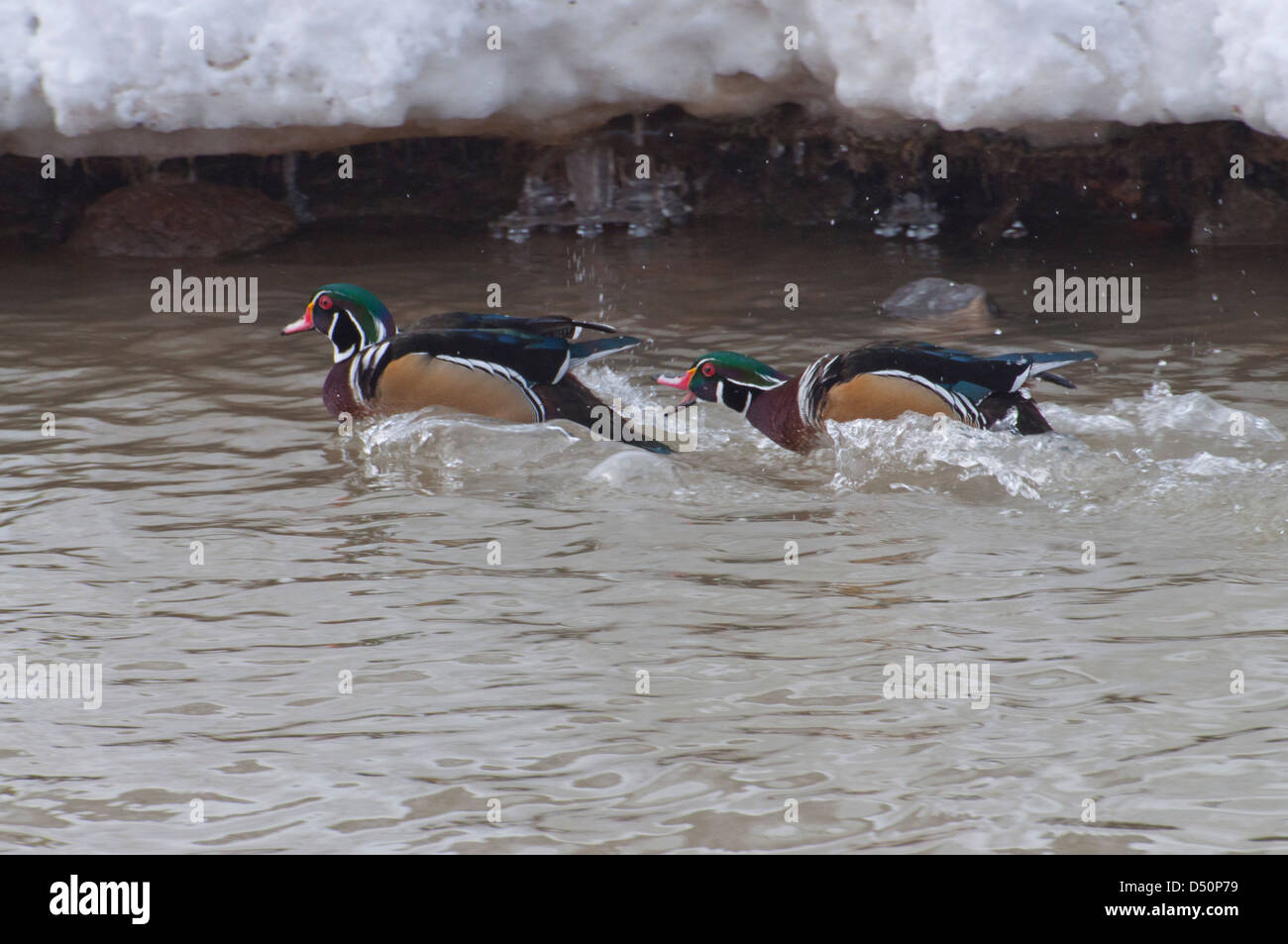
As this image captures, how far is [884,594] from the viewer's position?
186 inches

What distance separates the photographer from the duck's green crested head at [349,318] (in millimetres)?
6902

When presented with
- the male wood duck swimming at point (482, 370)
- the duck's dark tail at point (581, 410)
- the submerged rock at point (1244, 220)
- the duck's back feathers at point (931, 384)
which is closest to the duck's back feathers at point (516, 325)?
the male wood duck swimming at point (482, 370)

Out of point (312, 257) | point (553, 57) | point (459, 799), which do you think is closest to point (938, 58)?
point (553, 57)

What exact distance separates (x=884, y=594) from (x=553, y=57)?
5.75m

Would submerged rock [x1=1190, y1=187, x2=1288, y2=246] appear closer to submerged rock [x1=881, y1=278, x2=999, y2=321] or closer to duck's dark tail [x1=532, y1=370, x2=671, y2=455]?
submerged rock [x1=881, y1=278, x2=999, y2=321]

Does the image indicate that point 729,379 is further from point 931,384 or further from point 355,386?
point 355,386

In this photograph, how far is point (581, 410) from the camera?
6504mm

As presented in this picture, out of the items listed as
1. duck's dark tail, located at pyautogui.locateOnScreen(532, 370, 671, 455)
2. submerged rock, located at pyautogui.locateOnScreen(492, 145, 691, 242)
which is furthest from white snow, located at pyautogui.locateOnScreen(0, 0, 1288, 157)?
duck's dark tail, located at pyautogui.locateOnScreen(532, 370, 671, 455)

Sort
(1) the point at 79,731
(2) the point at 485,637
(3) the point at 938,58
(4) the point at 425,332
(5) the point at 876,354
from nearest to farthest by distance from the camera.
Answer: (1) the point at 79,731, (2) the point at 485,637, (5) the point at 876,354, (4) the point at 425,332, (3) the point at 938,58

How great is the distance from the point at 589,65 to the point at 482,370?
Answer: 3.71 metres

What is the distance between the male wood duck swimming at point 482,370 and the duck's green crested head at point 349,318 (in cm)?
27

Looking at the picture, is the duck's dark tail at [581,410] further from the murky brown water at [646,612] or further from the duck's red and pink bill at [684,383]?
the duck's red and pink bill at [684,383]

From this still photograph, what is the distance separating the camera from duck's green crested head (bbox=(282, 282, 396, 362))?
690 centimetres

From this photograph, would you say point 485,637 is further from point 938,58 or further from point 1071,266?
point 1071,266
